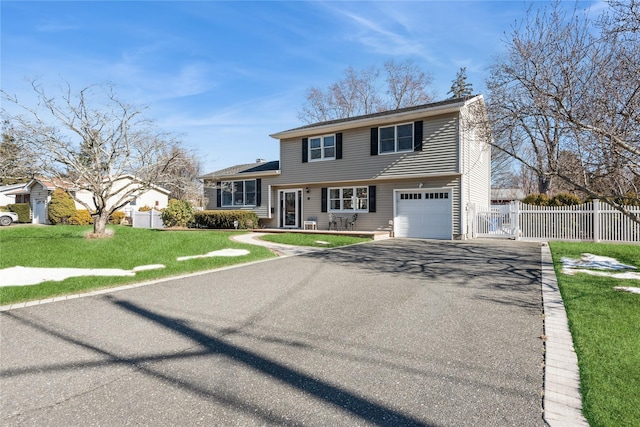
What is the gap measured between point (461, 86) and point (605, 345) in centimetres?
4420

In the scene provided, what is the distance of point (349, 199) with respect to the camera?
60.1ft

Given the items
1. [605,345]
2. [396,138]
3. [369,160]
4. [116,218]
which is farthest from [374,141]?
[116,218]

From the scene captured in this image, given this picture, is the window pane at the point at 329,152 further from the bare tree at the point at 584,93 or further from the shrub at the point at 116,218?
the shrub at the point at 116,218

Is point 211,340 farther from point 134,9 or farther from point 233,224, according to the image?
point 233,224

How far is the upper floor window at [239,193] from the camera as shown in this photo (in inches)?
840

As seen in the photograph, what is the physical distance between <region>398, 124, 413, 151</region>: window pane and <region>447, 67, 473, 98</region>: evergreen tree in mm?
30051

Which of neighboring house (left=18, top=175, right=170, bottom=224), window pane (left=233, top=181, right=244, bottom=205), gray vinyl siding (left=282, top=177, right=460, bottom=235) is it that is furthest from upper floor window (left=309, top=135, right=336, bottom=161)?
neighboring house (left=18, top=175, right=170, bottom=224)

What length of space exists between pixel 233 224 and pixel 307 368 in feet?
56.3

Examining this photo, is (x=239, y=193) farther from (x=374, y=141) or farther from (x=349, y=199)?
(x=374, y=141)

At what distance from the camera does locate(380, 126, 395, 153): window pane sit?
1664 cm

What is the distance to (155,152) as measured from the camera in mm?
14047

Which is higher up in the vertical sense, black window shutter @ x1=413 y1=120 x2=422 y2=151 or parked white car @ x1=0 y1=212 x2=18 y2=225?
black window shutter @ x1=413 y1=120 x2=422 y2=151

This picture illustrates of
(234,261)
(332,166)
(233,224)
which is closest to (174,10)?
(234,261)

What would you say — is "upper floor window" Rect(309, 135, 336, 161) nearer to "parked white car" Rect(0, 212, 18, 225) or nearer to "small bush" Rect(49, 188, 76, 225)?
"small bush" Rect(49, 188, 76, 225)
